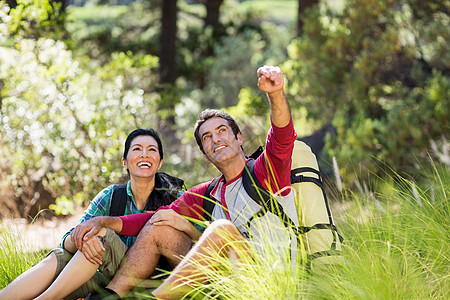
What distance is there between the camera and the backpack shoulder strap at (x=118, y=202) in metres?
4.14

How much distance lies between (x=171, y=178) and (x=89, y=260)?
101 centimetres

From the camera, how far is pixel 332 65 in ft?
30.0

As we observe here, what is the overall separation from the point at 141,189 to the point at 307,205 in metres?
1.20

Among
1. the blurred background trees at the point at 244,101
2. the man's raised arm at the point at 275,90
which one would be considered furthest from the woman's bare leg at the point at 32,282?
the blurred background trees at the point at 244,101

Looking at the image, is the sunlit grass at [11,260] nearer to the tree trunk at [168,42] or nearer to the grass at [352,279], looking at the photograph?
the grass at [352,279]

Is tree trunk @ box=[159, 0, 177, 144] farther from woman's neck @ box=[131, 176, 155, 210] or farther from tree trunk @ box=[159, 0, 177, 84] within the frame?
woman's neck @ box=[131, 176, 155, 210]

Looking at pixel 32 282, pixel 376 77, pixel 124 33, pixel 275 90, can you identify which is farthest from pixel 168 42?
pixel 275 90

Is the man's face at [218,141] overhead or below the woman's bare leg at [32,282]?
overhead

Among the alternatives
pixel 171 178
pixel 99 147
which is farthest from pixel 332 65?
pixel 171 178

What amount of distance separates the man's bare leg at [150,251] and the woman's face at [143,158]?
1.54 ft

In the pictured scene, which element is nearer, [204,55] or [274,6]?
[204,55]

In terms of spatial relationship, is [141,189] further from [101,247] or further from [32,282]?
[32,282]

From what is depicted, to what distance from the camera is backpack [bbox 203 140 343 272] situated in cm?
350

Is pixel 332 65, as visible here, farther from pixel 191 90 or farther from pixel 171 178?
pixel 191 90
